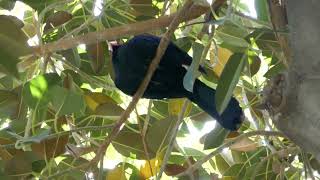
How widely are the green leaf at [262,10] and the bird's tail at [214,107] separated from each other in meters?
0.19

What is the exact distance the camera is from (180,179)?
3.43 ft

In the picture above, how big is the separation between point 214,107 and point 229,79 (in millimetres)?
274

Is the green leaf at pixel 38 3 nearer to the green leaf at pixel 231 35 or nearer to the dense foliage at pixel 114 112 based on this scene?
the dense foliage at pixel 114 112

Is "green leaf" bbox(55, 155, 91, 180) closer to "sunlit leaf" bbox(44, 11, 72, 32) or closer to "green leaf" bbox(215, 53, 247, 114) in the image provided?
"sunlit leaf" bbox(44, 11, 72, 32)

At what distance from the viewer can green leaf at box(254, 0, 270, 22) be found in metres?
0.79

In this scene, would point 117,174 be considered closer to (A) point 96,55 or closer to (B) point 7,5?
(A) point 96,55

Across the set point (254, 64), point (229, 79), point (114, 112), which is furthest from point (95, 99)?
point (229, 79)

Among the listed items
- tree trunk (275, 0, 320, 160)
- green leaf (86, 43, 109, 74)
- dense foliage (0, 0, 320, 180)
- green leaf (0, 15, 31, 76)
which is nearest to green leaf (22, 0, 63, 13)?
dense foliage (0, 0, 320, 180)

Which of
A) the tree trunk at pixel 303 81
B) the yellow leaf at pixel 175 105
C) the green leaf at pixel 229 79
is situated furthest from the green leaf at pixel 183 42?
the tree trunk at pixel 303 81

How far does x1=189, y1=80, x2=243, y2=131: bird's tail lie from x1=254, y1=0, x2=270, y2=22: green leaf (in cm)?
19

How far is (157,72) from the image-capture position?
1116mm

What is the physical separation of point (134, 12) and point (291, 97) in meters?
0.63

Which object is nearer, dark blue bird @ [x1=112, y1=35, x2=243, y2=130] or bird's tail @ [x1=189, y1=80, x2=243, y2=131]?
bird's tail @ [x1=189, y1=80, x2=243, y2=131]

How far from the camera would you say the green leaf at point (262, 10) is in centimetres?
79
